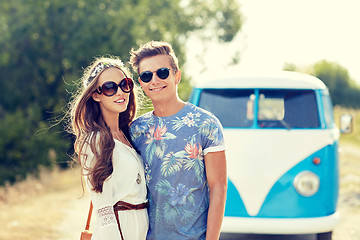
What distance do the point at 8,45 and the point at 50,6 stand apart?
152 cm

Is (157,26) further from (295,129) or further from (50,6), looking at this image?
(295,129)

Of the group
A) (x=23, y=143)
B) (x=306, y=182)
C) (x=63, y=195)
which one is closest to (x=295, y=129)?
(x=306, y=182)

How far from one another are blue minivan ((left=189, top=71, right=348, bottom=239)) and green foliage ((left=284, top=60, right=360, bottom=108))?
55657 mm

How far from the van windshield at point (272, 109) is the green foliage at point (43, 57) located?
317 inches

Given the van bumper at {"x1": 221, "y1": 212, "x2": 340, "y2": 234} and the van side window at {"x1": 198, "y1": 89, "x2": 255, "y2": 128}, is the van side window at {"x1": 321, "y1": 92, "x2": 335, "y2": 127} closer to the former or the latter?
the van side window at {"x1": 198, "y1": 89, "x2": 255, "y2": 128}

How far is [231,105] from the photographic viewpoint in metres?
6.40

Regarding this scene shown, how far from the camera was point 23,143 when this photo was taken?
1373 cm

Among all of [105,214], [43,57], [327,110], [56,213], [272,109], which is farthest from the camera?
[43,57]

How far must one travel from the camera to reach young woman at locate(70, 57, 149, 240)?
286 cm

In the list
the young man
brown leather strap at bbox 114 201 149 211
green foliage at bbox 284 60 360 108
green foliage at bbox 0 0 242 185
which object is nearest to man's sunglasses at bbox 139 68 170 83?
the young man

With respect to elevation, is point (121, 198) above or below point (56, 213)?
above

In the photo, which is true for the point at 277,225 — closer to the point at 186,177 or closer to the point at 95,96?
the point at 186,177

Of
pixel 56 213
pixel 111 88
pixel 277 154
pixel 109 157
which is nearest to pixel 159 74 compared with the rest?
pixel 111 88

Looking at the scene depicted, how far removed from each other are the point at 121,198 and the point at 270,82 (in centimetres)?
376
